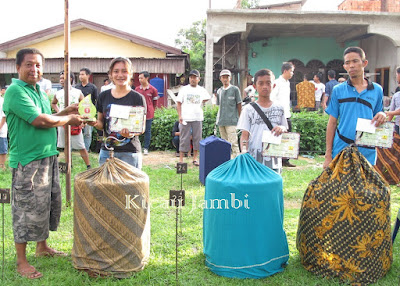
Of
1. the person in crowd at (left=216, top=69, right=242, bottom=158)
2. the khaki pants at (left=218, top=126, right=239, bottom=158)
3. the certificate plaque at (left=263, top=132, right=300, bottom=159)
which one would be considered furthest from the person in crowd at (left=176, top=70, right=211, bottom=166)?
→ the certificate plaque at (left=263, top=132, right=300, bottom=159)

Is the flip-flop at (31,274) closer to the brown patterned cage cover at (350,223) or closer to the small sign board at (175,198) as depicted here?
the small sign board at (175,198)

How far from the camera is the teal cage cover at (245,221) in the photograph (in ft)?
10.6

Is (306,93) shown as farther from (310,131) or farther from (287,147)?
(287,147)

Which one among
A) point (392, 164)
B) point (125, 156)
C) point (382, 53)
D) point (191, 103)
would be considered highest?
point (382, 53)

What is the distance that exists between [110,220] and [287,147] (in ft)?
5.78

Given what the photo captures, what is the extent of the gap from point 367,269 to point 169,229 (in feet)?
7.17

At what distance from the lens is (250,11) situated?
46.8ft

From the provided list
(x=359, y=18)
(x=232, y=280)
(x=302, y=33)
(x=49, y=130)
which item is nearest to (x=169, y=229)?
(x=232, y=280)

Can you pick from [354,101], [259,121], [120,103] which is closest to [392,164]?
[354,101]

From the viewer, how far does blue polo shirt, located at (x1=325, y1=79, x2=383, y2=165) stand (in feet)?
12.3

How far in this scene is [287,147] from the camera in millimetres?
3811

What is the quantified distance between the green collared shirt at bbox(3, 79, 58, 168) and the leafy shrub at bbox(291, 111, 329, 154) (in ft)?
24.3

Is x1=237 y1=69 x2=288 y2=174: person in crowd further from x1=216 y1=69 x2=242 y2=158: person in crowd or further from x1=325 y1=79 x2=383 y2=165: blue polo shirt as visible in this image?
x1=216 y1=69 x2=242 y2=158: person in crowd

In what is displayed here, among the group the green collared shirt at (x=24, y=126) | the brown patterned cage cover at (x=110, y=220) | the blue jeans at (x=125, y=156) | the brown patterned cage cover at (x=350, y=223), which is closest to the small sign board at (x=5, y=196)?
the green collared shirt at (x=24, y=126)
